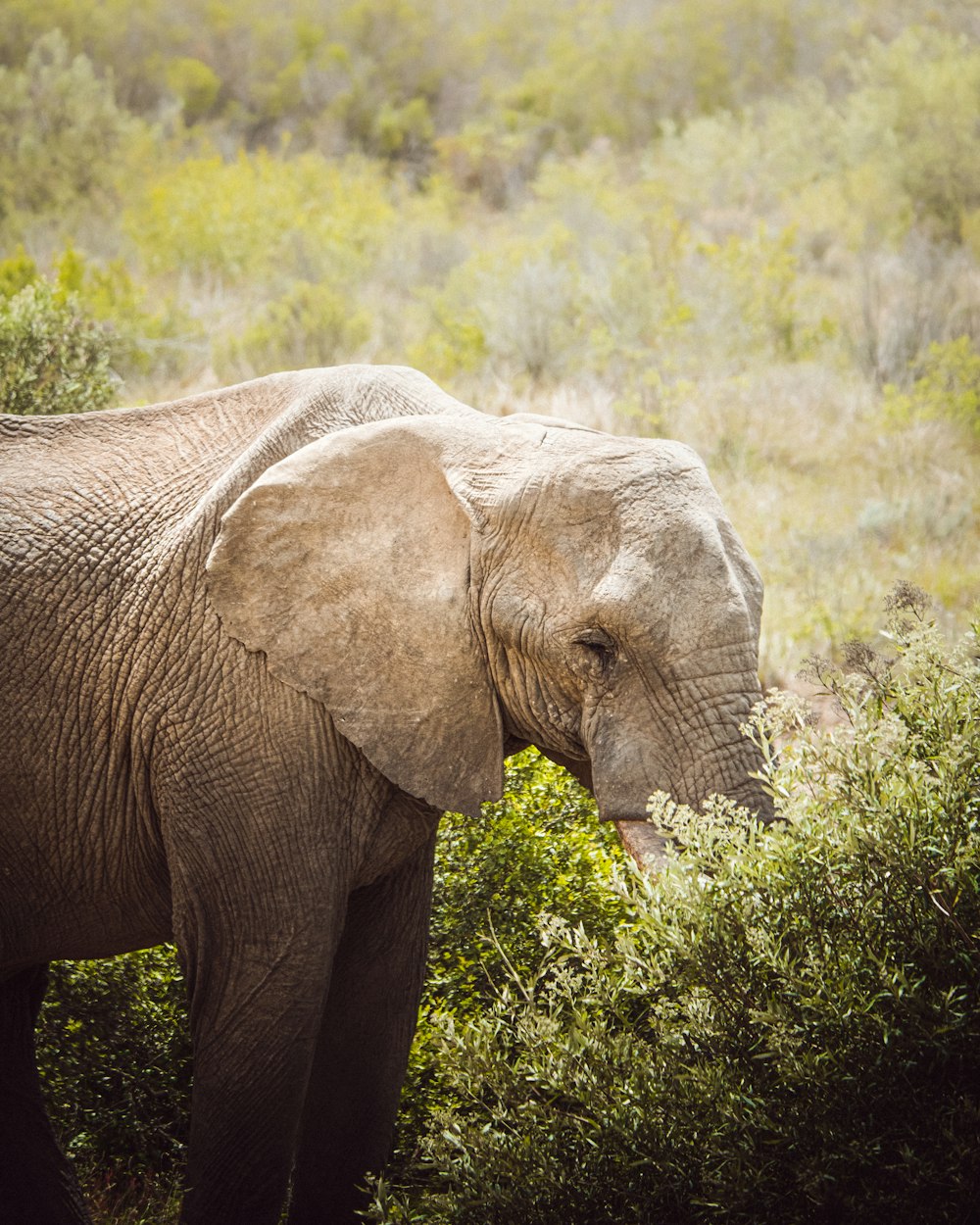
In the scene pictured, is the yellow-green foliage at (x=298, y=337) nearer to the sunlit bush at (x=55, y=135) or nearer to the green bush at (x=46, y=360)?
the green bush at (x=46, y=360)

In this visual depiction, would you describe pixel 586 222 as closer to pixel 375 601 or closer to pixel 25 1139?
pixel 375 601

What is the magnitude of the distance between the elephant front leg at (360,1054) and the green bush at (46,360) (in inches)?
197

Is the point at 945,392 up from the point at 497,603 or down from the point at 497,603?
down

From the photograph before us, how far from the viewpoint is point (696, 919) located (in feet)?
8.70

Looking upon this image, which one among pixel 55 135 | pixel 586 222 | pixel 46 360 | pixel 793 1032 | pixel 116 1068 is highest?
pixel 793 1032

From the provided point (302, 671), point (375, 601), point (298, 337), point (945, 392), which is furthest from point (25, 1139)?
point (945, 392)

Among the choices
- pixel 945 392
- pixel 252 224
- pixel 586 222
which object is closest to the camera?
pixel 945 392

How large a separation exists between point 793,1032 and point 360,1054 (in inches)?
62.1

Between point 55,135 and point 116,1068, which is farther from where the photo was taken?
point 55,135

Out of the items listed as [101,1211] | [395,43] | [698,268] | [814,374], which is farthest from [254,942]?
[395,43]

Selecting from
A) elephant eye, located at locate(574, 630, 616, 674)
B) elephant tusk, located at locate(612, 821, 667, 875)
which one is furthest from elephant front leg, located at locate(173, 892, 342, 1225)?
elephant eye, located at locate(574, 630, 616, 674)

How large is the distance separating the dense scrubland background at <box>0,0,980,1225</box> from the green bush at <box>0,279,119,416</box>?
0.03m

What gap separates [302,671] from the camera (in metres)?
3.19

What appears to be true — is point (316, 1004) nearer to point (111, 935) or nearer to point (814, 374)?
point (111, 935)
